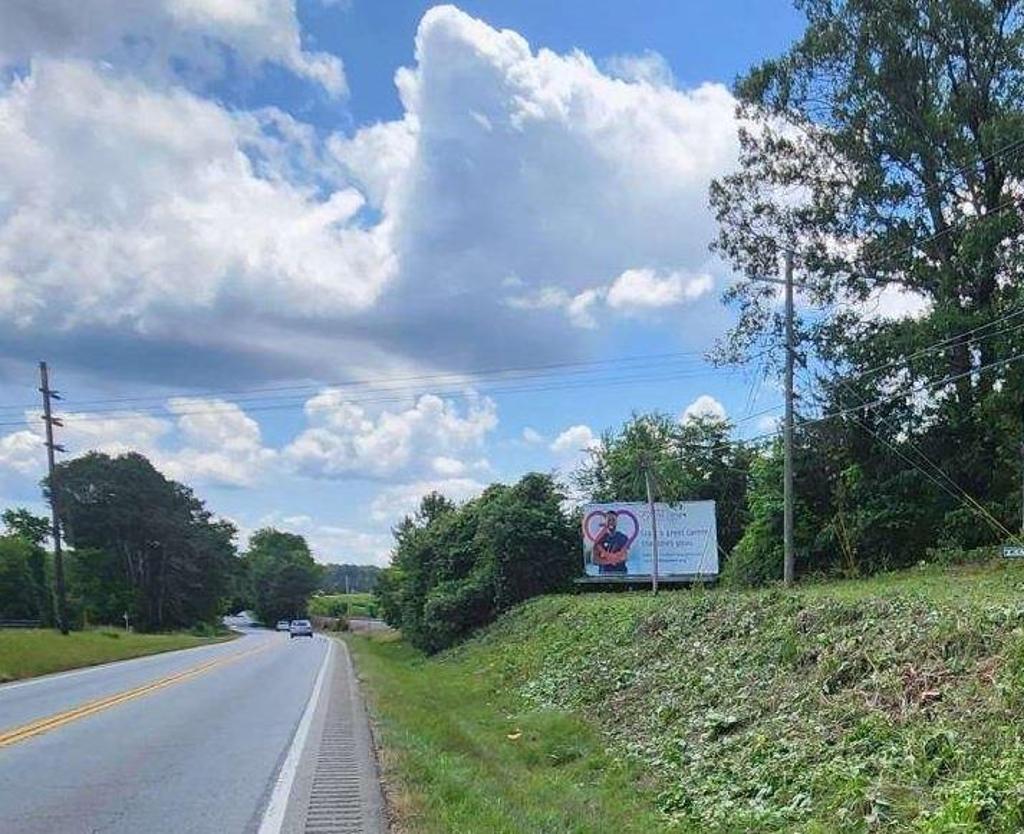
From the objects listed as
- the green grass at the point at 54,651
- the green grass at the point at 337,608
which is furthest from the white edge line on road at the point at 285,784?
the green grass at the point at 337,608

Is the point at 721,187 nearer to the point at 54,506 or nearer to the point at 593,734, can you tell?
the point at 593,734

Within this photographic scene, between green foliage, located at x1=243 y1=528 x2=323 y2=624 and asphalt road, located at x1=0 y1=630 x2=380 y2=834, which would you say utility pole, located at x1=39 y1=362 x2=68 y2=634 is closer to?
asphalt road, located at x1=0 y1=630 x2=380 y2=834

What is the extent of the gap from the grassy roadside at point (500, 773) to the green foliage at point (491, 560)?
1797 cm

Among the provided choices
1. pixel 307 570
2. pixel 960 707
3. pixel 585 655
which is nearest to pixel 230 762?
pixel 960 707

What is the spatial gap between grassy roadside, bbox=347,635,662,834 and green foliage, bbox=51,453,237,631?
252 ft

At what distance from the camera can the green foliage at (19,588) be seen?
7644 cm

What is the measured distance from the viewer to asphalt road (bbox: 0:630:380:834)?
8.35m

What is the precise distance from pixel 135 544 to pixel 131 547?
498mm

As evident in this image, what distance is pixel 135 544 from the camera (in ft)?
309

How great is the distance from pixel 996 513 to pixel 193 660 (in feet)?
84.3

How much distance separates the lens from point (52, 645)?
3288 centimetres

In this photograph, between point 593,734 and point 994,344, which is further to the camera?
point 994,344

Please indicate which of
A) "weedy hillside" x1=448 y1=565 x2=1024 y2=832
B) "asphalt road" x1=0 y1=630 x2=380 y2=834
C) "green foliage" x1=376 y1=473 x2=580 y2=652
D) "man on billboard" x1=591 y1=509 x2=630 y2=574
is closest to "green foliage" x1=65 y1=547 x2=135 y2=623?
"green foliage" x1=376 y1=473 x2=580 y2=652

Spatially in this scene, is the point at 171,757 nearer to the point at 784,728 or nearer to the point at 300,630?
the point at 784,728
